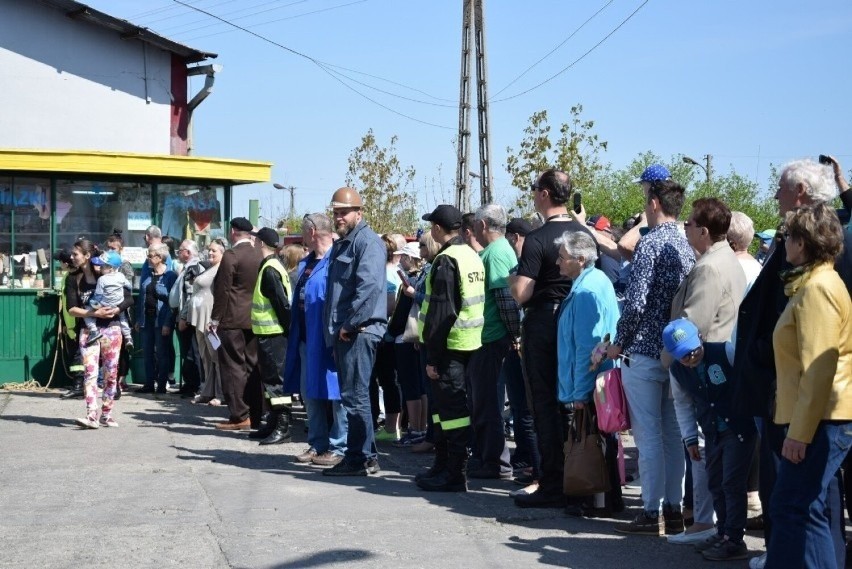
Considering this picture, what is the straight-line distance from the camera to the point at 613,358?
698 centimetres

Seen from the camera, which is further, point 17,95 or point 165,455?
point 17,95

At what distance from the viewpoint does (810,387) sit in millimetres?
4891

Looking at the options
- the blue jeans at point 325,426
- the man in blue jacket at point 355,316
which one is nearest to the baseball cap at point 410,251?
the blue jeans at point 325,426

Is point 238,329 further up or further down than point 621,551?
further up

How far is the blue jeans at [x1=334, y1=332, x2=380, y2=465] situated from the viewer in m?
8.98

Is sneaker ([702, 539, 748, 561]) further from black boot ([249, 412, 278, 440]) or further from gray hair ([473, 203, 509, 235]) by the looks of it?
black boot ([249, 412, 278, 440])

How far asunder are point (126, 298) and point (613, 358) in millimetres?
7264

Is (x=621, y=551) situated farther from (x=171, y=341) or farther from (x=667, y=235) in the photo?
(x=171, y=341)

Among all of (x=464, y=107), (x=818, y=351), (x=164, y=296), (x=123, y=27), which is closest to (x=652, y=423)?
(x=818, y=351)

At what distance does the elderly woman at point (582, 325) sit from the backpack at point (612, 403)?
0.72 ft

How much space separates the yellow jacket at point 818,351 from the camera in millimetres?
4895

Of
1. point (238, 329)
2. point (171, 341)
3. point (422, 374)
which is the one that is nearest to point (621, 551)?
point (422, 374)

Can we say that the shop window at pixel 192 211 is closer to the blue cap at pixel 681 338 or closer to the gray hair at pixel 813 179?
the blue cap at pixel 681 338

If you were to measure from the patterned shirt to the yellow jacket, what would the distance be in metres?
1.84
